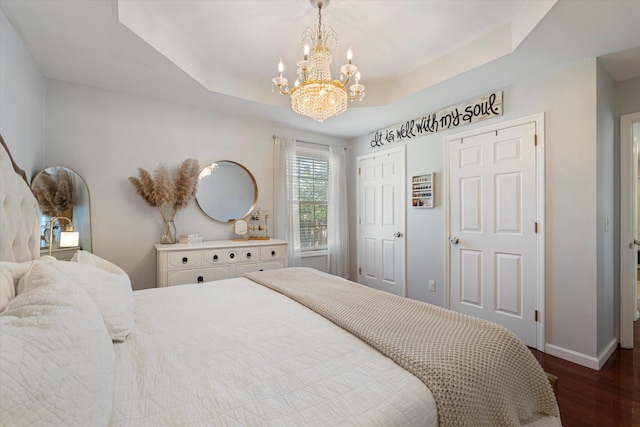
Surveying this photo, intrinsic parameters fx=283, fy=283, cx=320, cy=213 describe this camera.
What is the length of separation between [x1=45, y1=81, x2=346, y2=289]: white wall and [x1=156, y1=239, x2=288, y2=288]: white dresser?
35 centimetres

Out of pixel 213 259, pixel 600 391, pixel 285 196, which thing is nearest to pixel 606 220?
pixel 600 391

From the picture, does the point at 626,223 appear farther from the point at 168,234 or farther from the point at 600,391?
the point at 168,234

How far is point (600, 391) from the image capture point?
6.33ft

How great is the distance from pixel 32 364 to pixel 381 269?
3.74 m

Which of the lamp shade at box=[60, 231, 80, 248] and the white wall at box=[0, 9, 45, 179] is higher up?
the white wall at box=[0, 9, 45, 179]

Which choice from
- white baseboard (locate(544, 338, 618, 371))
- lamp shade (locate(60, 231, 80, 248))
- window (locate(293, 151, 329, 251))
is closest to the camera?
lamp shade (locate(60, 231, 80, 248))

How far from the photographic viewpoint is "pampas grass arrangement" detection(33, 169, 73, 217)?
231 centimetres

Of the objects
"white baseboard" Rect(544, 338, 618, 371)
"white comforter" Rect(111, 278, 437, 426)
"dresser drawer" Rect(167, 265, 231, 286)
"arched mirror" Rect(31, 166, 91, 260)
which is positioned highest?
"arched mirror" Rect(31, 166, 91, 260)

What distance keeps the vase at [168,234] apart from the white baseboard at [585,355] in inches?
143

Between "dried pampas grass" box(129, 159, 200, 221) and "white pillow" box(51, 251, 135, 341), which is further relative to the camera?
"dried pampas grass" box(129, 159, 200, 221)

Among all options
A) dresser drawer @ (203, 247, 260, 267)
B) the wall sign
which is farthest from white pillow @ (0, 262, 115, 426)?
the wall sign

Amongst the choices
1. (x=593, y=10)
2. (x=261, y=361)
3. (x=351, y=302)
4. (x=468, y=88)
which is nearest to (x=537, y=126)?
(x=468, y=88)

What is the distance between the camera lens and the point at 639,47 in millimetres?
2039

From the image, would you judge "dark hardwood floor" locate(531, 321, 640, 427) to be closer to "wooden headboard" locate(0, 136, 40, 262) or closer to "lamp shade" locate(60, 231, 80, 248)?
"wooden headboard" locate(0, 136, 40, 262)
